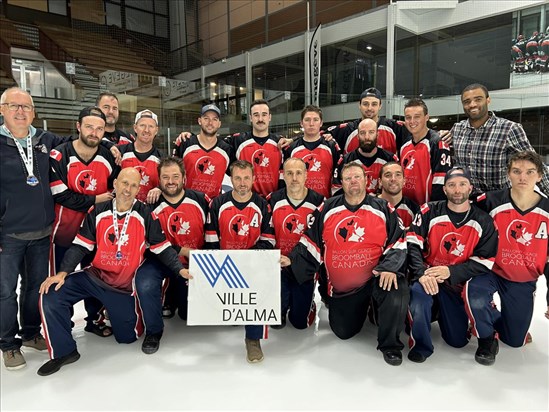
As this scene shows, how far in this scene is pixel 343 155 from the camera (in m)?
4.22

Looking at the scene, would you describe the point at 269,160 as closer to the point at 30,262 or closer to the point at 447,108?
the point at 30,262

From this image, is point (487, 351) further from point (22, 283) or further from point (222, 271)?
point (22, 283)

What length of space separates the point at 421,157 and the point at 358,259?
1292 mm

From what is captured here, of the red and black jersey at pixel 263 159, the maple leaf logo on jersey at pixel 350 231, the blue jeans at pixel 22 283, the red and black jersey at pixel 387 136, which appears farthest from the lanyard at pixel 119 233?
the red and black jersey at pixel 387 136

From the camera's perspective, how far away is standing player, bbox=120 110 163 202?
3.71m

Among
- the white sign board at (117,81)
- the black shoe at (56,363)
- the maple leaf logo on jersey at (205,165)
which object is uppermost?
the white sign board at (117,81)

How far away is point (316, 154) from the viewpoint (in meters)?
4.05

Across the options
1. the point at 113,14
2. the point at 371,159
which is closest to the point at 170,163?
the point at 371,159

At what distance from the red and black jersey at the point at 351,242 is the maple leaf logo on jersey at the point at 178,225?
38.9 inches

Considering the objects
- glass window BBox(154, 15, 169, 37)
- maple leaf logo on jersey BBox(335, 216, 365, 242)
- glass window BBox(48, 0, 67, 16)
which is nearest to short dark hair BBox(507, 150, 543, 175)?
maple leaf logo on jersey BBox(335, 216, 365, 242)

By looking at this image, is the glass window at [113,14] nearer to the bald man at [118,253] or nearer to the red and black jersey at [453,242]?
the bald man at [118,253]

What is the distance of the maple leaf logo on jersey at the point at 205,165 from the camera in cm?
412

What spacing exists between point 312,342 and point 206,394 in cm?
103

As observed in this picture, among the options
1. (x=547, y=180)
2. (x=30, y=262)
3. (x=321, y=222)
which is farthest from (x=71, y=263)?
(x=547, y=180)
